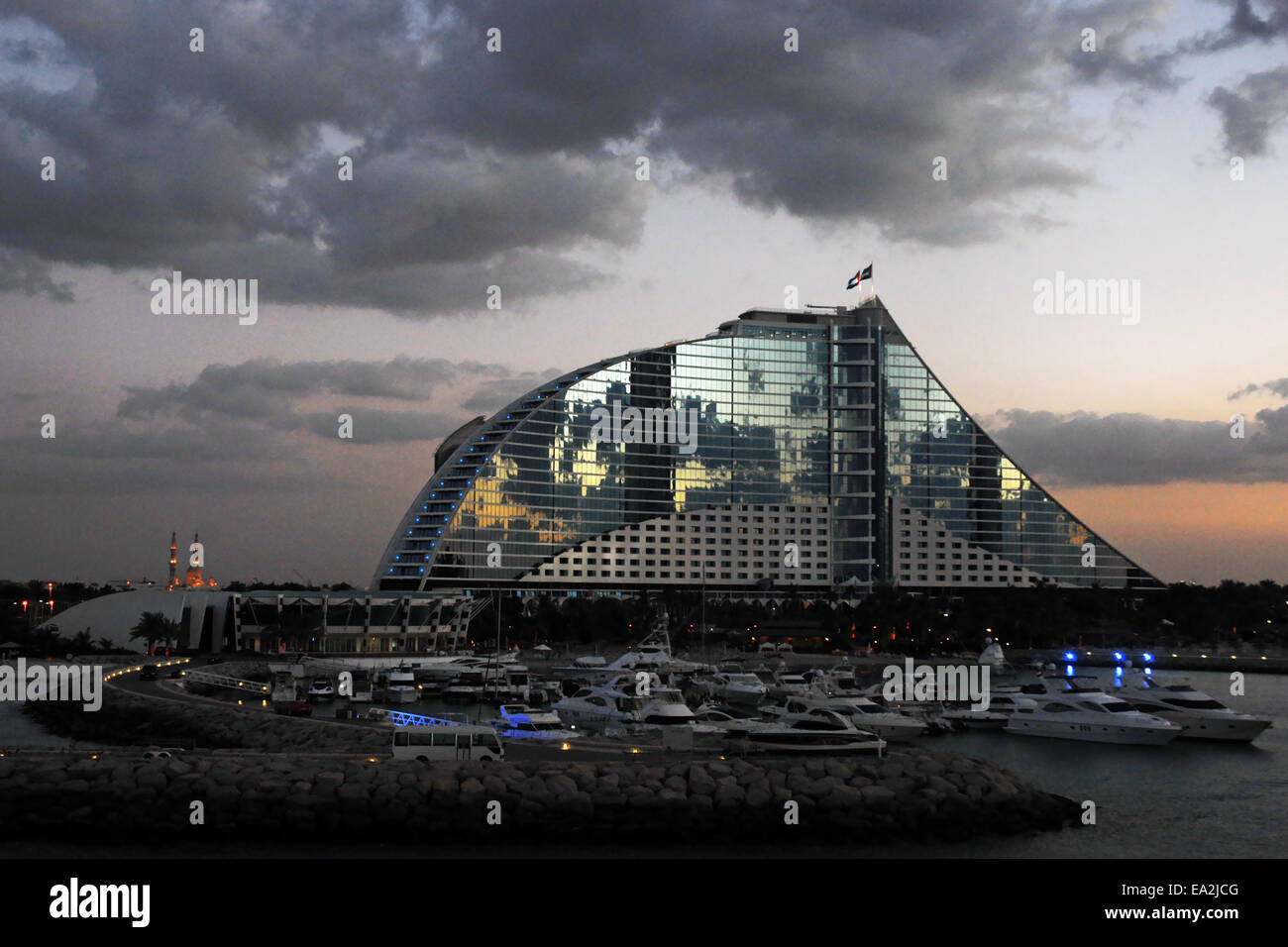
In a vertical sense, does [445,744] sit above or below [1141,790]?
above

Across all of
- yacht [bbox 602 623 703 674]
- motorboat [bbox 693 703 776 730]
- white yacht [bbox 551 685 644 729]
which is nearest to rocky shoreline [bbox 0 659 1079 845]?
motorboat [bbox 693 703 776 730]

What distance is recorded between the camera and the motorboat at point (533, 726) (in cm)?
5132

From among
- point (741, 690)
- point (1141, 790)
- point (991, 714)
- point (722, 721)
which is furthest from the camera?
point (741, 690)

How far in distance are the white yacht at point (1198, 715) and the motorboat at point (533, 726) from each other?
93.3 feet

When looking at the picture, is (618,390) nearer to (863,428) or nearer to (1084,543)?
(863,428)

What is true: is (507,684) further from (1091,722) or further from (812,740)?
Result: (812,740)

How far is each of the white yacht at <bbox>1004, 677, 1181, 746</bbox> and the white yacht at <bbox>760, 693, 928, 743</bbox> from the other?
5.52 m

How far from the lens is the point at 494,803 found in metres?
34.8

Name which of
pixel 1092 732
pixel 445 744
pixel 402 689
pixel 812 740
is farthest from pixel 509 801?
pixel 402 689

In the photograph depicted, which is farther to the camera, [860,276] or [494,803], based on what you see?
[860,276]

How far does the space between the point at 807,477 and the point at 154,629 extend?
101915 mm

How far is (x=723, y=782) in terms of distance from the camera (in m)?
36.7
